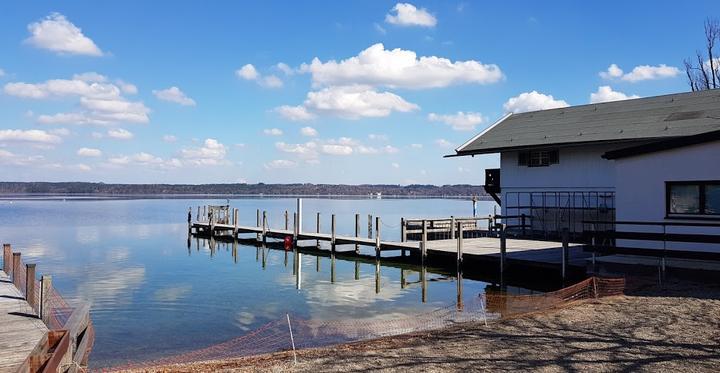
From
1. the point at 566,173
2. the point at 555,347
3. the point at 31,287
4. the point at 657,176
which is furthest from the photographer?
the point at 566,173

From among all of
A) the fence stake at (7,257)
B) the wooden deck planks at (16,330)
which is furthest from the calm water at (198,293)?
the fence stake at (7,257)

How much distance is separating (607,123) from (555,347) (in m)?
20.6

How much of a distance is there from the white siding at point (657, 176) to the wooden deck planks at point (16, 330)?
16546mm

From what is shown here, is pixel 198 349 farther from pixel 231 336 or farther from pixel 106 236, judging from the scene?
pixel 106 236

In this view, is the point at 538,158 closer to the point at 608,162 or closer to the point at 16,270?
the point at 608,162

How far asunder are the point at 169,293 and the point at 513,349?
15.5 meters

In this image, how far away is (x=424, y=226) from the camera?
84.0 ft

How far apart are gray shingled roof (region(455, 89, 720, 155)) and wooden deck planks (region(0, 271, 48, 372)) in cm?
2182

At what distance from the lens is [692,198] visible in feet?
55.3

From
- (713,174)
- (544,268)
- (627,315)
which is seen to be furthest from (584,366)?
(544,268)

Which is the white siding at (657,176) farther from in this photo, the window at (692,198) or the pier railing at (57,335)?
the pier railing at (57,335)

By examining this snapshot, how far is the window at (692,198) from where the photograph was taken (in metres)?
16.4

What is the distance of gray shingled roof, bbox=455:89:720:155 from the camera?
24031 mm

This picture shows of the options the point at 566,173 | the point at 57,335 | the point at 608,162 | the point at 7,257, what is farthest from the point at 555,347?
the point at 566,173
